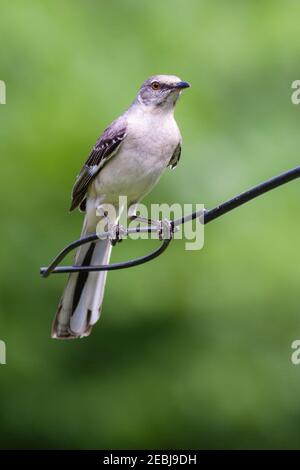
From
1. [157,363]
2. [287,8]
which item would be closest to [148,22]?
[287,8]

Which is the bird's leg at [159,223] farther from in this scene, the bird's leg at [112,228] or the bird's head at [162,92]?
the bird's head at [162,92]

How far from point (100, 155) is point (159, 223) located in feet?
3.55

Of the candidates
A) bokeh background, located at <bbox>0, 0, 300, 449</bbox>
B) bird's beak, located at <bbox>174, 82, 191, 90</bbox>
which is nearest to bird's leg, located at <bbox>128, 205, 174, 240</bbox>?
bird's beak, located at <bbox>174, 82, 191, 90</bbox>

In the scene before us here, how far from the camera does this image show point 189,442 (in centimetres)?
764

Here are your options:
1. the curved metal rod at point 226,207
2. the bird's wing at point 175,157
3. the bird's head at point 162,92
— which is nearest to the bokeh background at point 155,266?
the bird's wing at point 175,157

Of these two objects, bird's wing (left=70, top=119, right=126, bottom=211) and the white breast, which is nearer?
the white breast

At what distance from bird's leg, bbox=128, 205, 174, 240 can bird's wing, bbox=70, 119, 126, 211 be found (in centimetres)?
29

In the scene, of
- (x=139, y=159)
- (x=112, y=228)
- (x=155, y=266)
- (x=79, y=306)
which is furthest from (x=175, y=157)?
(x=155, y=266)

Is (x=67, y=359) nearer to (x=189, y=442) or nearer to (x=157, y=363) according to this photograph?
(x=157, y=363)

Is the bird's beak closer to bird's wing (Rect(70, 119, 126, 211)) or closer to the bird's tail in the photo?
bird's wing (Rect(70, 119, 126, 211))

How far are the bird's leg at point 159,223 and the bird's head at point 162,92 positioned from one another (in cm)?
59

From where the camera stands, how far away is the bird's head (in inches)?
198

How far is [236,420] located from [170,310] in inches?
43.6

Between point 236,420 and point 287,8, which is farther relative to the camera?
point 287,8
